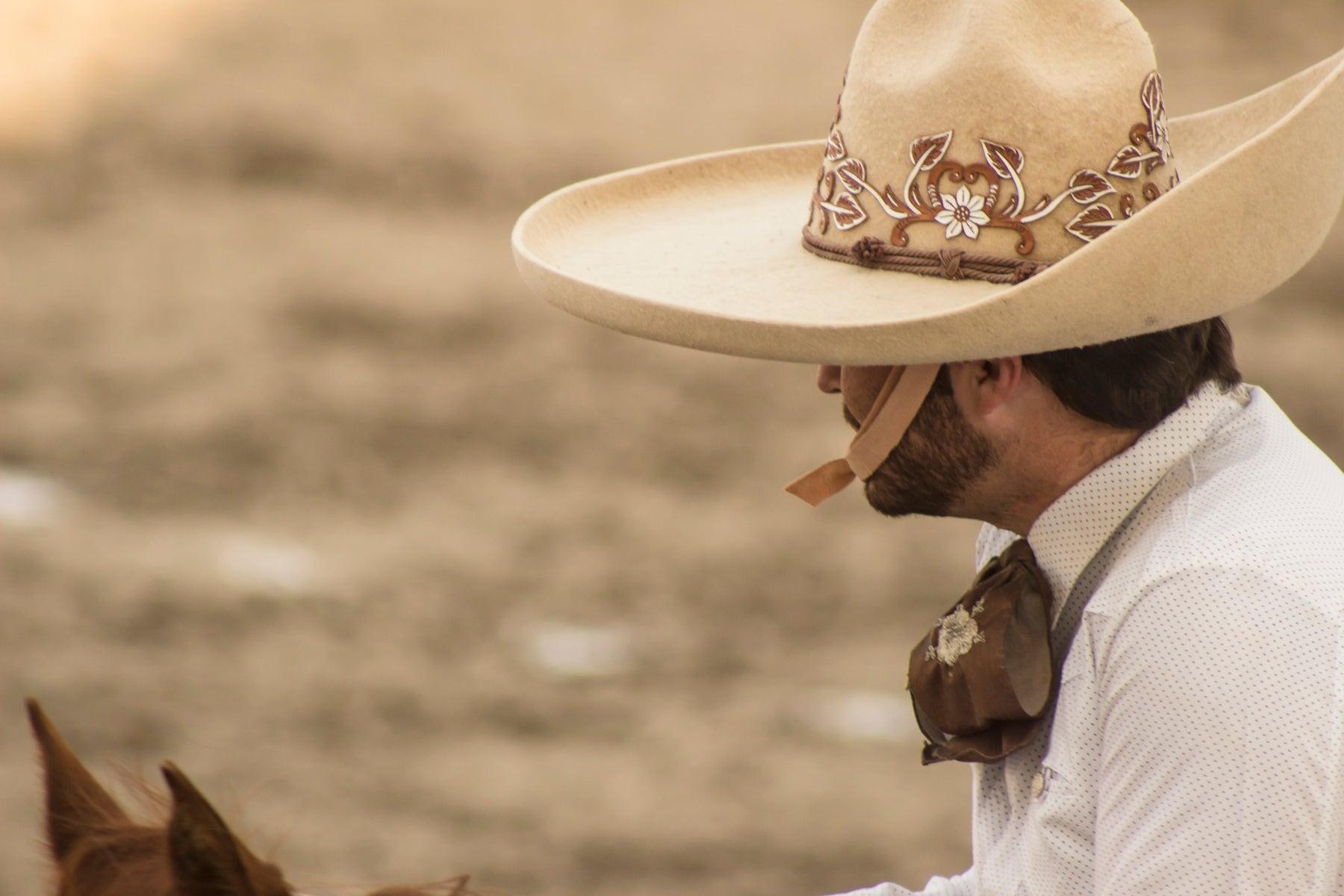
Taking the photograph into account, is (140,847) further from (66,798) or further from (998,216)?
(998,216)

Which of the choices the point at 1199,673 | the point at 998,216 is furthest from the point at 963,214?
the point at 1199,673

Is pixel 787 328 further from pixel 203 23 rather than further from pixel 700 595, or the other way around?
pixel 203 23

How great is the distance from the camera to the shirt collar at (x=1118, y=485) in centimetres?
175

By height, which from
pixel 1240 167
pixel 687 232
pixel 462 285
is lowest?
pixel 462 285

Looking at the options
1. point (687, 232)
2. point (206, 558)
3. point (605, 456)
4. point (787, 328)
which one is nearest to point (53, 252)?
point (206, 558)

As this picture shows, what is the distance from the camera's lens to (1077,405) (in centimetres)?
176

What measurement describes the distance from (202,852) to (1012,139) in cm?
123

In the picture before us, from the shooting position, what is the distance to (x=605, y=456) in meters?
7.04

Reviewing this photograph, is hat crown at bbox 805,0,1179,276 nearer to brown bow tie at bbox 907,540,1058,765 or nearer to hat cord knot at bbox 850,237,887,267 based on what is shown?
hat cord knot at bbox 850,237,887,267

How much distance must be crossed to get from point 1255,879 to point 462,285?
7452 millimetres

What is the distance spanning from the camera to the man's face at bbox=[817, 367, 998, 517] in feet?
5.98

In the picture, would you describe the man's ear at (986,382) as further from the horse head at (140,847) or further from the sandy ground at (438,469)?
the sandy ground at (438,469)

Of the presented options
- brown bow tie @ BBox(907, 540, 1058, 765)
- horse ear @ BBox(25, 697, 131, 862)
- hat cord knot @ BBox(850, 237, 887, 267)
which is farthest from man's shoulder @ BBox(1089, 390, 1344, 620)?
horse ear @ BBox(25, 697, 131, 862)

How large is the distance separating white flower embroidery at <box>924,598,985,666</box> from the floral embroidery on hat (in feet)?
1.66
